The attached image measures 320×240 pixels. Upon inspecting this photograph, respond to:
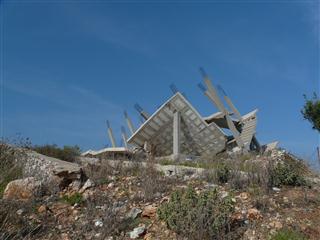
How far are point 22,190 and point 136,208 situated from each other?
2222mm

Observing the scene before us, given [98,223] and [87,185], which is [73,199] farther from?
[98,223]

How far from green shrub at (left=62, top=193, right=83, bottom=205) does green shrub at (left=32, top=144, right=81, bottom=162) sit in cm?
608

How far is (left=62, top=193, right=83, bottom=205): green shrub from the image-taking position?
27.0ft

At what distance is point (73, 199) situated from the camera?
27.4 ft

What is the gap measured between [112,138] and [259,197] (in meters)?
29.6

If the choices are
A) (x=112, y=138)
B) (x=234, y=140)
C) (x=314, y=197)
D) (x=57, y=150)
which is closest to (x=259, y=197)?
(x=314, y=197)

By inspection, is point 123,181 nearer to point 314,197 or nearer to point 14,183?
point 14,183

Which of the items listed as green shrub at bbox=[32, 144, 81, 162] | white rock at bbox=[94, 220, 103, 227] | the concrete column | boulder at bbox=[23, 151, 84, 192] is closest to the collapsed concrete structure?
the concrete column

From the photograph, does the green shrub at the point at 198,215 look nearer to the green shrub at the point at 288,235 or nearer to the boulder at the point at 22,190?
the green shrub at the point at 288,235

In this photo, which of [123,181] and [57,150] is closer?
[123,181]

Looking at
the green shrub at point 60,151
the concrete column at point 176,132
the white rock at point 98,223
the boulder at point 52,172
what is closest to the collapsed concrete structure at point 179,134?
the concrete column at point 176,132

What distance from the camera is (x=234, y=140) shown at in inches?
950

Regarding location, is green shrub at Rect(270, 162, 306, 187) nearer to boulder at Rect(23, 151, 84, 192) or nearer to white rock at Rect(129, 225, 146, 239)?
white rock at Rect(129, 225, 146, 239)

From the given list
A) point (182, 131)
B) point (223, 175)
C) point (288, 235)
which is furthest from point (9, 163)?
point (182, 131)
